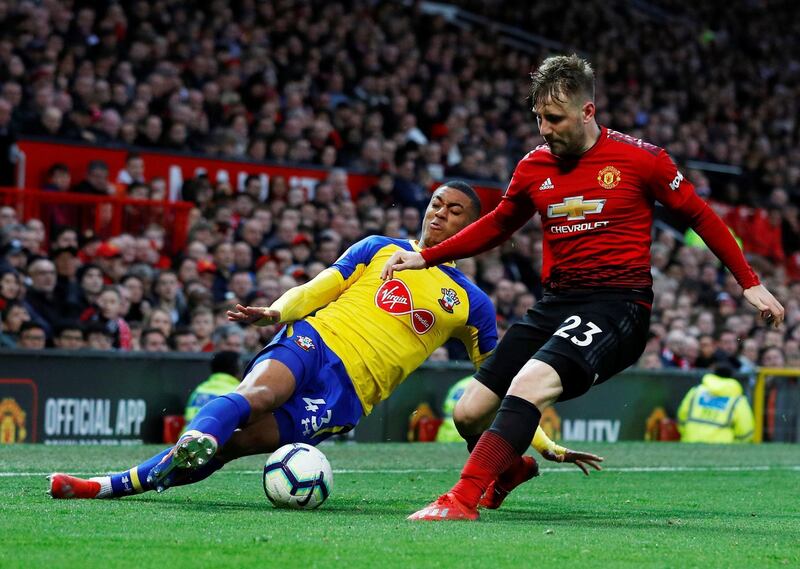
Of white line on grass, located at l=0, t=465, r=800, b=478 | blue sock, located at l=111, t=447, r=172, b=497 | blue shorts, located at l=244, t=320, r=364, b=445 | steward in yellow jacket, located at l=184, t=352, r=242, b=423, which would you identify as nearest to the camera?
blue sock, located at l=111, t=447, r=172, b=497

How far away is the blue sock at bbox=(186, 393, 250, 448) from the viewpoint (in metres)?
6.03

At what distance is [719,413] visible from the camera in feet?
51.0

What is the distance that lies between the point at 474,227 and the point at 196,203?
9271 mm

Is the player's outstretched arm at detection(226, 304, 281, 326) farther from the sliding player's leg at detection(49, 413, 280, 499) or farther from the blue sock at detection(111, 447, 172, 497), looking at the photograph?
the blue sock at detection(111, 447, 172, 497)

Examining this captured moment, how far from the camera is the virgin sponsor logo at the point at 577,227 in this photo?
6137 mm

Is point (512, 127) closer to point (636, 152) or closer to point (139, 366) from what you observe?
point (139, 366)

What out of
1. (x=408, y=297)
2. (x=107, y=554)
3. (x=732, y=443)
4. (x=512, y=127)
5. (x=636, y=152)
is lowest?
(x=732, y=443)

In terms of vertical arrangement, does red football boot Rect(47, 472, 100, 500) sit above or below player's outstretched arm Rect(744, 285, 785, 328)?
below

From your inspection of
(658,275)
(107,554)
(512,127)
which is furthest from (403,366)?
(512,127)

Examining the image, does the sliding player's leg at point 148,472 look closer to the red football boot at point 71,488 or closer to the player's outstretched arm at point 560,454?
the red football boot at point 71,488

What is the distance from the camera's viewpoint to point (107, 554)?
14.9 feet

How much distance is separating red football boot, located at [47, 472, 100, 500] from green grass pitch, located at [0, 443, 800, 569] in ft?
0.22

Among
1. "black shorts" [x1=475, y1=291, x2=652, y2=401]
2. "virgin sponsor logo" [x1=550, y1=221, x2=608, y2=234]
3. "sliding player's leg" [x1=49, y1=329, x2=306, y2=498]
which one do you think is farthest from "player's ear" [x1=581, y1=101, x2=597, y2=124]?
"sliding player's leg" [x1=49, y1=329, x2=306, y2=498]

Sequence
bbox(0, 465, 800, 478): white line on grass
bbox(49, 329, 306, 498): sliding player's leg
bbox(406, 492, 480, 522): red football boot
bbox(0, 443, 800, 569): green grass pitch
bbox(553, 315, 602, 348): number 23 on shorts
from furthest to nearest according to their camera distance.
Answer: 1. bbox(0, 465, 800, 478): white line on grass
2. bbox(553, 315, 602, 348): number 23 on shorts
3. bbox(49, 329, 306, 498): sliding player's leg
4. bbox(406, 492, 480, 522): red football boot
5. bbox(0, 443, 800, 569): green grass pitch
